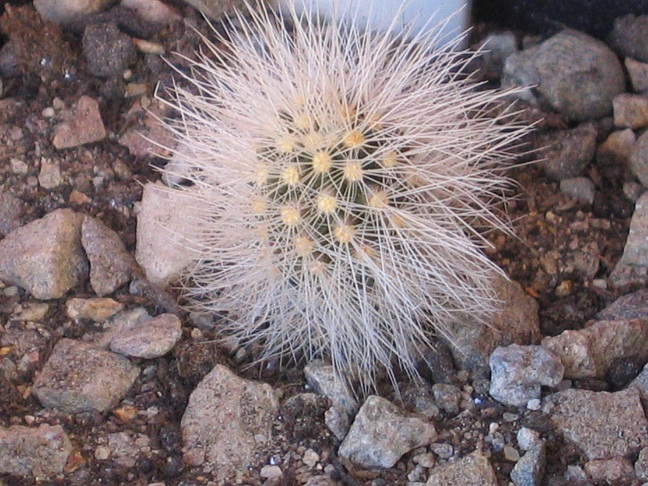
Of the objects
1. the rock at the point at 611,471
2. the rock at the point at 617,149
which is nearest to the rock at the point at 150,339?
the rock at the point at 611,471

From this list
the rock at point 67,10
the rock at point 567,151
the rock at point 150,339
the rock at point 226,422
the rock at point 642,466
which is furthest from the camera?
the rock at point 67,10

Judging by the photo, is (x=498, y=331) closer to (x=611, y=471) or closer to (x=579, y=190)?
(x=611, y=471)

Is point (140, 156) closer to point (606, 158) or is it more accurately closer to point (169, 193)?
point (169, 193)

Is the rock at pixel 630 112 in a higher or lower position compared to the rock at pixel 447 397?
higher

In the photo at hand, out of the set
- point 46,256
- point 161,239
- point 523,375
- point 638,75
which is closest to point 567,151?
point 638,75

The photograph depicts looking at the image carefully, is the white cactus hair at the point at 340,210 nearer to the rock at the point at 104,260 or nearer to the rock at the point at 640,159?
the rock at the point at 104,260

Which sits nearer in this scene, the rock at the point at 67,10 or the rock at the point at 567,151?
the rock at the point at 567,151

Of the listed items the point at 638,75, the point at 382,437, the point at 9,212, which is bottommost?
the point at 382,437

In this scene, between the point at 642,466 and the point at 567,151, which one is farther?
the point at 567,151
